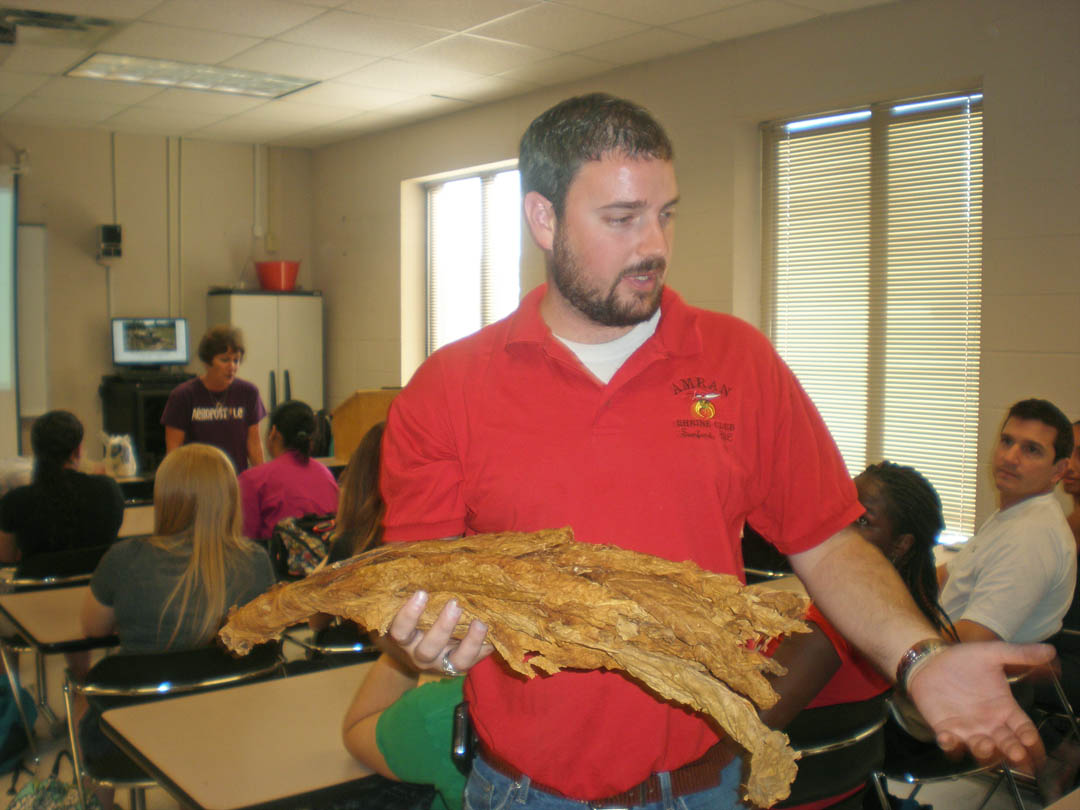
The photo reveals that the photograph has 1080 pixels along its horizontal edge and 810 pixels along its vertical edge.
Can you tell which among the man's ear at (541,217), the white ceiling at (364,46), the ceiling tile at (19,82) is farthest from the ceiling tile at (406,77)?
the man's ear at (541,217)

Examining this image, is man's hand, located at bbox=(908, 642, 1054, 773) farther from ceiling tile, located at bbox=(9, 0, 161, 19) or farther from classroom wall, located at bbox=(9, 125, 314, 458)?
classroom wall, located at bbox=(9, 125, 314, 458)

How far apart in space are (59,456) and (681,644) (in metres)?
3.48

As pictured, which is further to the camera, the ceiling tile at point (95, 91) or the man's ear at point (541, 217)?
the ceiling tile at point (95, 91)

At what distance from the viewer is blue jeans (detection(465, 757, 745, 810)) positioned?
1344 millimetres

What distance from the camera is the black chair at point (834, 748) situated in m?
2.21

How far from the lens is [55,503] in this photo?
381 cm

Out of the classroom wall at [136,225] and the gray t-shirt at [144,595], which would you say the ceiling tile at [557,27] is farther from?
the classroom wall at [136,225]

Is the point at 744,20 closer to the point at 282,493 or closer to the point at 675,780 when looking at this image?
the point at 282,493

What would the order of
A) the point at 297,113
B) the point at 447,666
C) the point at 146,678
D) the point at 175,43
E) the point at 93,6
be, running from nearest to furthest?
the point at 447,666 → the point at 146,678 → the point at 93,6 → the point at 175,43 → the point at 297,113

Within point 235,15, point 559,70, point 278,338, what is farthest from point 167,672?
point 278,338

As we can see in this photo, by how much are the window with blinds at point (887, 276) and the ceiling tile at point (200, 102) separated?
12.9 ft

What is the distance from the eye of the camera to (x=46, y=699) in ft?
13.9

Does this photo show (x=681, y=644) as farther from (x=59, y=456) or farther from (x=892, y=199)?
(x=892, y=199)

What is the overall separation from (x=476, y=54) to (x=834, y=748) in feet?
15.7
